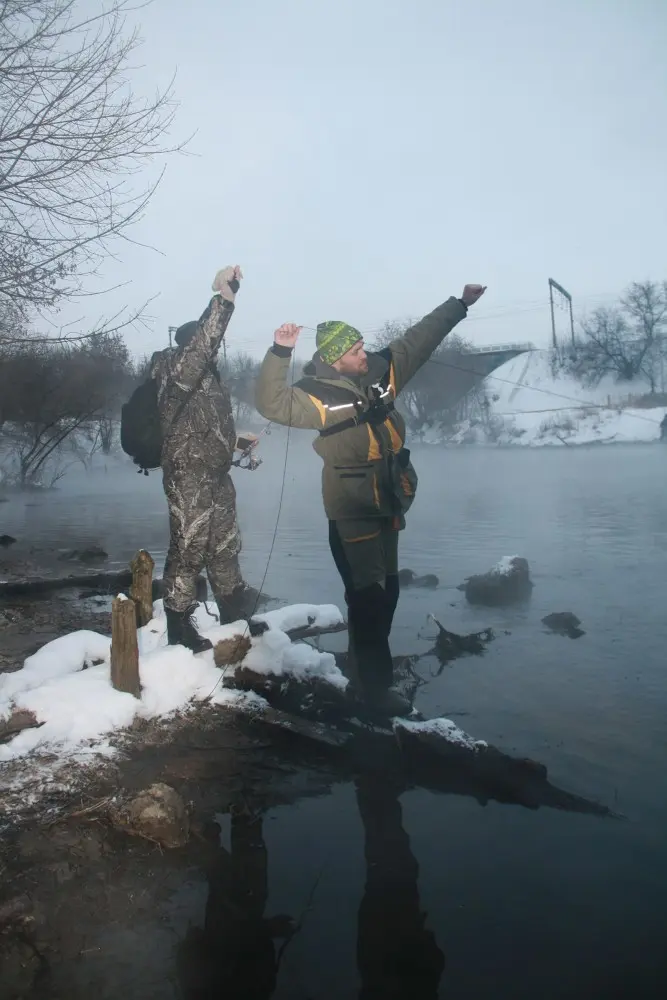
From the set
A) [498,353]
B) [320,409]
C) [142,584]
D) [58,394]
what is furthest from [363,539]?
[498,353]

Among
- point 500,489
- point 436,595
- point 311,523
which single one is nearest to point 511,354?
point 500,489

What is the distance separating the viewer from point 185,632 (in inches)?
A: 189

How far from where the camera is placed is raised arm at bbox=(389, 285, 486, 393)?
4.64 metres

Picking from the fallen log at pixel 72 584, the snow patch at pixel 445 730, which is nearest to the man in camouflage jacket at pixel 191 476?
the snow patch at pixel 445 730

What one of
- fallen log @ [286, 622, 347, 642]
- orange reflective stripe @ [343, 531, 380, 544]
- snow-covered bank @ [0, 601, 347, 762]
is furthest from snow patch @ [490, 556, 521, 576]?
orange reflective stripe @ [343, 531, 380, 544]

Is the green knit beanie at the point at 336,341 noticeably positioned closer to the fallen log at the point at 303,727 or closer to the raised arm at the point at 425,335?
the raised arm at the point at 425,335

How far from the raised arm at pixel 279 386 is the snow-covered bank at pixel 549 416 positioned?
3572 cm

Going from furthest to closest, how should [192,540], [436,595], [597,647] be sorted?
[436,595] < [597,647] < [192,540]

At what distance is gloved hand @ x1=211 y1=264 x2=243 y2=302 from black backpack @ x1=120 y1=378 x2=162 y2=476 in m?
0.84

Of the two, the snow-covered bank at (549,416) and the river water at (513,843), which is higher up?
the snow-covered bank at (549,416)

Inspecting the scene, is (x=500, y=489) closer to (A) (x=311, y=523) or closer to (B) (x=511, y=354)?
(A) (x=311, y=523)

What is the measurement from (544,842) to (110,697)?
8.12ft

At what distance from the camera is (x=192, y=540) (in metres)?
4.82

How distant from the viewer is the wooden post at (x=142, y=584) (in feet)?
18.4
